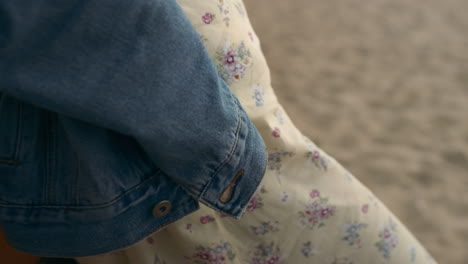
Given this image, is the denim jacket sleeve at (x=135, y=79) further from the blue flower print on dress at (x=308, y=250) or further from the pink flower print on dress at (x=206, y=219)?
the blue flower print on dress at (x=308, y=250)

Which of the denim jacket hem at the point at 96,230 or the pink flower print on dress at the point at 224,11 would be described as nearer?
the denim jacket hem at the point at 96,230

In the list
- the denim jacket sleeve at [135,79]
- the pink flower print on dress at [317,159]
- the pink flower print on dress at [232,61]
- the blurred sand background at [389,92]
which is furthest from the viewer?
the blurred sand background at [389,92]

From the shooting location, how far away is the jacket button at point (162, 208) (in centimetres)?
54

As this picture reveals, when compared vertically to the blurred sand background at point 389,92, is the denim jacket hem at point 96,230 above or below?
above

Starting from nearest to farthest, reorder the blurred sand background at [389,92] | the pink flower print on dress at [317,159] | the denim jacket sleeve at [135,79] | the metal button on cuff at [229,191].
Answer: the denim jacket sleeve at [135,79], the metal button on cuff at [229,191], the pink flower print on dress at [317,159], the blurred sand background at [389,92]

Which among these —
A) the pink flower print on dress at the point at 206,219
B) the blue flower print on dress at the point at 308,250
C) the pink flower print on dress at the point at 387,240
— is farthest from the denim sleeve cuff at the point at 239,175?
the pink flower print on dress at the point at 387,240

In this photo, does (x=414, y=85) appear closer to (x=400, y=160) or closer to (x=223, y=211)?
(x=400, y=160)

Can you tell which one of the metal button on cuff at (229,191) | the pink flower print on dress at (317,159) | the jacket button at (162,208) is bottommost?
the pink flower print on dress at (317,159)

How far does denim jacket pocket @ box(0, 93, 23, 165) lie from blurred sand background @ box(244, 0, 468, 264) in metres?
1.20

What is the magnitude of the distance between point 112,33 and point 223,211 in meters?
0.25

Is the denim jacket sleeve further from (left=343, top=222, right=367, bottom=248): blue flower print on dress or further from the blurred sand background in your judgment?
the blurred sand background

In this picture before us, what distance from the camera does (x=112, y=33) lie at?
46 centimetres

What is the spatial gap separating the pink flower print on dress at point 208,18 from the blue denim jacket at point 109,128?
5.1 inches

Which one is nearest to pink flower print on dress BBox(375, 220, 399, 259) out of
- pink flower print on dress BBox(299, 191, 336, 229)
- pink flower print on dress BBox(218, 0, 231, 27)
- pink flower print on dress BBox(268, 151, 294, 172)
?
pink flower print on dress BBox(299, 191, 336, 229)
